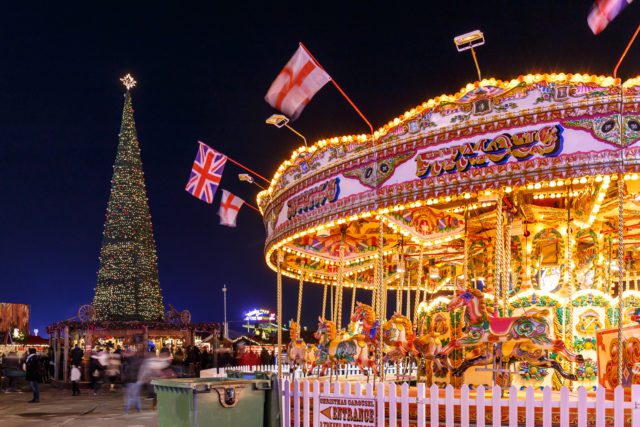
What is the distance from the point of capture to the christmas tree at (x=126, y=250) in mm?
31812

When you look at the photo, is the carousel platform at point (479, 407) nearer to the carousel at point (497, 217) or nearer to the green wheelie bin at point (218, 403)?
the green wheelie bin at point (218, 403)

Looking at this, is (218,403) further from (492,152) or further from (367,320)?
(367,320)

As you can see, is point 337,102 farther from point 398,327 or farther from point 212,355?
point 398,327

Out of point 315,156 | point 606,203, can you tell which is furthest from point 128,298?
point 606,203

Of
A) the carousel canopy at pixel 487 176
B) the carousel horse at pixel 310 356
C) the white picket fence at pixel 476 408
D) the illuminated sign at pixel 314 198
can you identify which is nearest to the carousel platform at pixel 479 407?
the white picket fence at pixel 476 408

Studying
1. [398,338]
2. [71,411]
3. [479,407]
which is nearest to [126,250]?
[71,411]

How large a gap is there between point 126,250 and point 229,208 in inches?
642

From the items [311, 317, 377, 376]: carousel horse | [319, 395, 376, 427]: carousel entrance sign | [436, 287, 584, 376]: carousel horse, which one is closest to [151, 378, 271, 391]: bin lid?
[319, 395, 376, 427]: carousel entrance sign

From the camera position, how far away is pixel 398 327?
40.1ft

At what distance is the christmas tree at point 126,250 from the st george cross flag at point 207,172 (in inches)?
708

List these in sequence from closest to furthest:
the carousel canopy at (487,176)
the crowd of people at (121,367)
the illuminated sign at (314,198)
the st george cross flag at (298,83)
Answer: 1. the carousel canopy at (487,176)
2. the st george cross flag at (298,83)
3. the illuminated sign at (314,198)
4. the crowd of people at (121,367)

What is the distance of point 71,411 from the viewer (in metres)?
15.5

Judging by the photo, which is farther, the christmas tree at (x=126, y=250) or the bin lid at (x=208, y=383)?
the christmas tree at (x=126, y=250)

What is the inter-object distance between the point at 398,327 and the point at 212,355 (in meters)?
19.0
